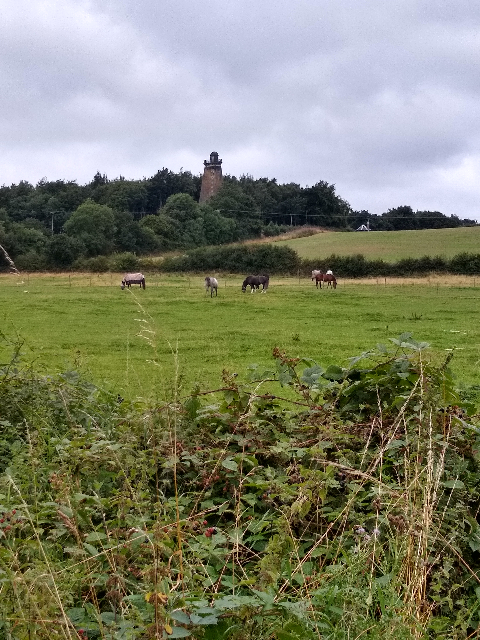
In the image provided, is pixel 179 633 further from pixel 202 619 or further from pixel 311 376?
pixel 311 376

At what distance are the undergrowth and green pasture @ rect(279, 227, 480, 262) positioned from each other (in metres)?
59.8

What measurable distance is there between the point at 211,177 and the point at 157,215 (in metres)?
25.5

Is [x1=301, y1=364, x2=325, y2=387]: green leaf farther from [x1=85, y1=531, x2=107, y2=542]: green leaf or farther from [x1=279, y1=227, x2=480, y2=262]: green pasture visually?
[x1=279, y1=227, x2=480, y2=262]: green pasture

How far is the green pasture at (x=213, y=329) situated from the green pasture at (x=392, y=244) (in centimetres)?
2785

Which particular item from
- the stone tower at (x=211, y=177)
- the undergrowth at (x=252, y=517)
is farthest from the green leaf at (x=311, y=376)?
the stone tower at (x=211, y=177)

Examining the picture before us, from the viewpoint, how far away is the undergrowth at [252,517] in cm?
279

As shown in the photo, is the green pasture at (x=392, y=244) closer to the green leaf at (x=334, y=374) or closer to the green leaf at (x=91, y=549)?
the green leaf at (x=334, y=374)

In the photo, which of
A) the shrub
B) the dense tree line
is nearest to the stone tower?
the dense tree line

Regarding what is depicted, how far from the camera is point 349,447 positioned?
4703 millimetres

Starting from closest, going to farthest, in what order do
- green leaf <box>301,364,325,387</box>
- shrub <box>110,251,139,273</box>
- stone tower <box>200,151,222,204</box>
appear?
1. green leaf <box>301,364,325,387</box>
2. shrub <box>110,251,139,273</box>
3. stone tower <box>200,151,222,204</box>

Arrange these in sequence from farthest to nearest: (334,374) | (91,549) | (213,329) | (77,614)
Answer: (213,329)
(334,374)
(91,549)
(77,614)

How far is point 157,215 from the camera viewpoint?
358ft

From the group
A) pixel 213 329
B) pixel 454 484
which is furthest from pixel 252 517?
pixel 213 329

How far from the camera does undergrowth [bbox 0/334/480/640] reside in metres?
2.79
